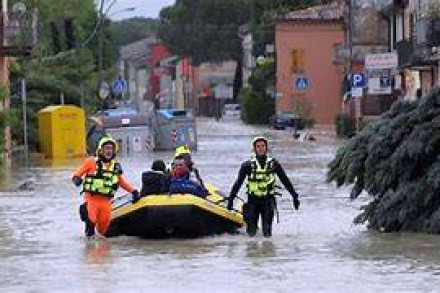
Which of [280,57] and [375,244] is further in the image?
[280,57]

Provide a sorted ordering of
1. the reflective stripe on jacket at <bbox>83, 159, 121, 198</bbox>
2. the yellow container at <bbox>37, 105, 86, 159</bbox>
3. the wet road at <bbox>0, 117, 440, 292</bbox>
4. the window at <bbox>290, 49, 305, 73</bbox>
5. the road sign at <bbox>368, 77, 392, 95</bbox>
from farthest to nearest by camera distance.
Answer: the window at <bbox>290, 49, 305, 73</bbox>, the yellow container at <bbox>37, 105, 86, 159</bbox>, the road sign at <bbox>368, 77, 392, 95</bbox>, the reflective stripe on jacket at <bbox>83, 159, 121, 198</bbox>, the wet road at <bbox>0, 117, 440, 292</bbox>

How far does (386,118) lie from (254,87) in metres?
91.9

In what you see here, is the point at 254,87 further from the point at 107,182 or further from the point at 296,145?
the point at 107,182

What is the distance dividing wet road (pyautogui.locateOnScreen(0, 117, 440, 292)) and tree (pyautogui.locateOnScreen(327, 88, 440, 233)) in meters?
0.40

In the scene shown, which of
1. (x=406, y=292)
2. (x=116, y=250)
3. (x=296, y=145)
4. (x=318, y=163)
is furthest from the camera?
(x=296, y=145)

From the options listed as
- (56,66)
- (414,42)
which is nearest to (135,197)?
(414,42)

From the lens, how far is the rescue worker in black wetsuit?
751 inches

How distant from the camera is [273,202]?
19391mm

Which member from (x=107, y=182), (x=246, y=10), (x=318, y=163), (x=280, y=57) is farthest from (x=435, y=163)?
(x=246, y=10)

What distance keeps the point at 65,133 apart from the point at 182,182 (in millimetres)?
32510

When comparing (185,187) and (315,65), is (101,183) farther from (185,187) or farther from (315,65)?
(315,65)

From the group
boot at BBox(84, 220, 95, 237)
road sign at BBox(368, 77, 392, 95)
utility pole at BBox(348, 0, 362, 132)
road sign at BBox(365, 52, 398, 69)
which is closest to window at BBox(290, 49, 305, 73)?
utility pole at BBox(348, 0, 362, 132)

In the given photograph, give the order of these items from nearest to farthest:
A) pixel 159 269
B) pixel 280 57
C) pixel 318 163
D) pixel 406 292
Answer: pixel 406 292 → pixel 159 269 → pixel 318 163 → pixel 280 57

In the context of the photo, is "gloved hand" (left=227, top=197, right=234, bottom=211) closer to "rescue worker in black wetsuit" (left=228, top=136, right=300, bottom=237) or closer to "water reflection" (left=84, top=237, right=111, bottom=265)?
"rescue worker in black wetsuit" (left=228, top=136, right=300, bottom=237)
